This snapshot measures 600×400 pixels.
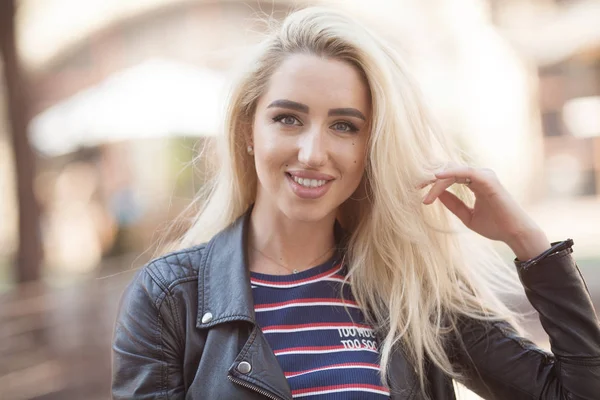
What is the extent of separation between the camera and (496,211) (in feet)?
7.19

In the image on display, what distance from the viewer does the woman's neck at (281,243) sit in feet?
7.25

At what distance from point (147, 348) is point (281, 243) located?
56cm

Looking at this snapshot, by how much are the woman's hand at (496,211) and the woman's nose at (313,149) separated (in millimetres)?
377

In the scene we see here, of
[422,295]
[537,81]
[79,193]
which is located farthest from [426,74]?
[422,295]

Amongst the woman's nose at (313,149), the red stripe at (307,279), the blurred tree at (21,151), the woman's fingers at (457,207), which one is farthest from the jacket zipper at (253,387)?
the blurred tree at (21,151)

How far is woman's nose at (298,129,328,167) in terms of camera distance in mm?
2021

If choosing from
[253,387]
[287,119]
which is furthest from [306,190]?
[253,387]

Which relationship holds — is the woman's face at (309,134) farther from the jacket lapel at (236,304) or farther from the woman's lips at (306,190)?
the jacket lapel at (236,304)

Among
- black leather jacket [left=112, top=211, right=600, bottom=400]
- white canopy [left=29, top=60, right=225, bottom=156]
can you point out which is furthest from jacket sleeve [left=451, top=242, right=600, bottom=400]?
white canopy [left=29, top=60, right=225, bottom=156]

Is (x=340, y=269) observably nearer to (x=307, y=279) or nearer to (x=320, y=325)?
(x=307, y=279)

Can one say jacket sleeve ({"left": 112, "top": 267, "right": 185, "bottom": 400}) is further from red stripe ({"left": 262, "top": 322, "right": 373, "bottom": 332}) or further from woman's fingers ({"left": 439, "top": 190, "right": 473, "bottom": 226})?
woman's fingers ({"left": 439, "top": 190, "right": 473, "bottom": 226})

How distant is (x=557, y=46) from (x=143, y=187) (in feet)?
23.3

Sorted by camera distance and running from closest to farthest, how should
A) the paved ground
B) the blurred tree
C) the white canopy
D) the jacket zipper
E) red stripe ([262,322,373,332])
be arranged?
the jacket zipper → red stripe ([262,322,373,332]) → the paved ground → the blurred tree → the white canopy

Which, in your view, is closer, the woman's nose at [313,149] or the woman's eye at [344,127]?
the woman's nose at [313,149]
